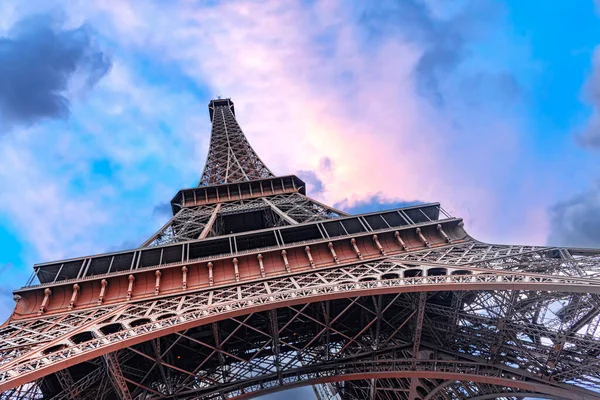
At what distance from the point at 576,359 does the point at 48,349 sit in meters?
16.0

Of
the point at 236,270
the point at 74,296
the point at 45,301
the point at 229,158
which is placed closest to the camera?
the point at 45,301

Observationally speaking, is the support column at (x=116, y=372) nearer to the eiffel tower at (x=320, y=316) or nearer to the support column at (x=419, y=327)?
the eiffel tower at (x=320, y=316)

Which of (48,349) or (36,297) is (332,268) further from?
(36,297)

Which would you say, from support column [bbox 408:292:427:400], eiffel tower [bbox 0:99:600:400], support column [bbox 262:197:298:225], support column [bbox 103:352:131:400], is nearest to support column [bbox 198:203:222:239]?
eiffel tower [bbox 0:99:600:400]

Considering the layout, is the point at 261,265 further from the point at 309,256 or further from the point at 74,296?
the point at 74,296

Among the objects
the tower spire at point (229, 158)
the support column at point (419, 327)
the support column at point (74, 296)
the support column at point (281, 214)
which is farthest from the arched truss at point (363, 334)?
the tower spire at point (229, 158)

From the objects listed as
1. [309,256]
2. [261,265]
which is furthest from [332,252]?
[261,265]

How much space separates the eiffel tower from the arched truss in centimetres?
6

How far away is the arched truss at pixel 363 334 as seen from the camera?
12242 millimetres

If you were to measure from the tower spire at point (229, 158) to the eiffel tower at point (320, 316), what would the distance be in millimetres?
18409

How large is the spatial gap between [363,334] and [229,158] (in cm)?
2780

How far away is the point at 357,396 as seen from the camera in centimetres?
2450

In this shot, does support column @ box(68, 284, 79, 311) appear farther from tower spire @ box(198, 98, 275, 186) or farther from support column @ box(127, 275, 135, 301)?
tower spire @ box(198, 98, 275, 186)

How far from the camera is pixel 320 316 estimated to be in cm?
1903
